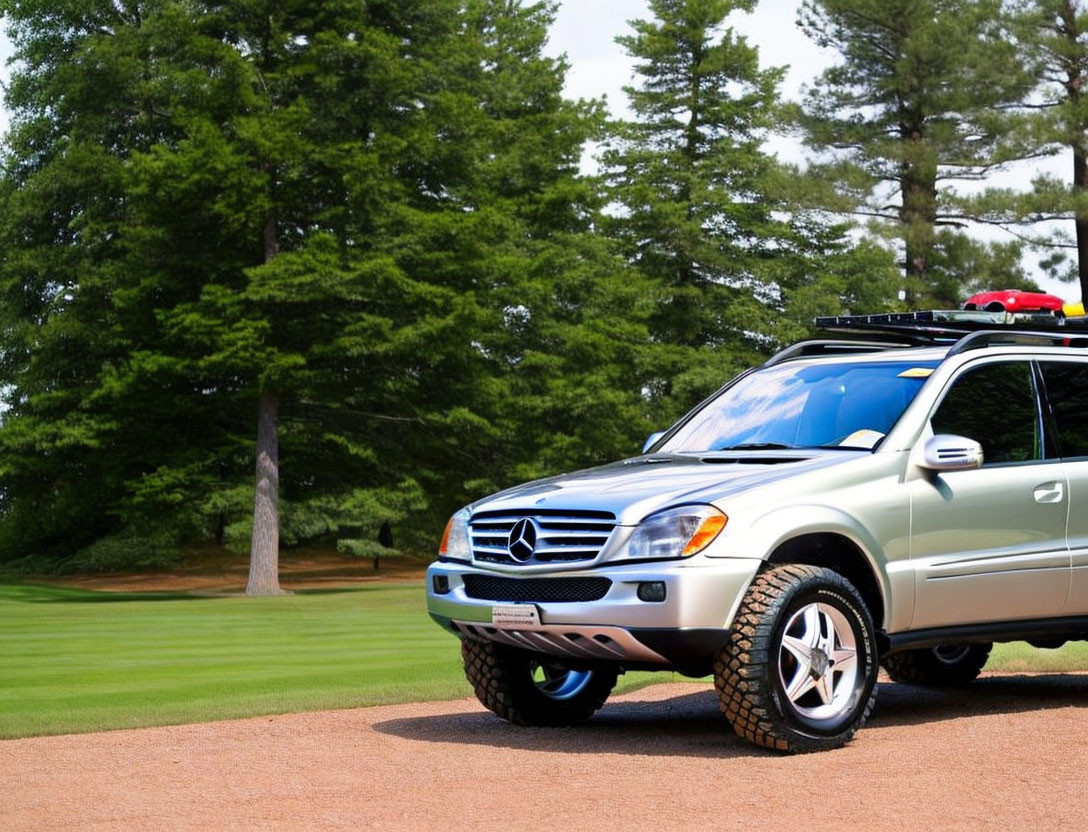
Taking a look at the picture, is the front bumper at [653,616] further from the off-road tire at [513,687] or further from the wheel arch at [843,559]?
the off-road tire at [513,687]

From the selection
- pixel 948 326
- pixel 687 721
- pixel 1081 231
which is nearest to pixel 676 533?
pixel 687 721

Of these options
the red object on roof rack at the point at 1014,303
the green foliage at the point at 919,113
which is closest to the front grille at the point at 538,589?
the red object on roof rack at the point at 1014,303

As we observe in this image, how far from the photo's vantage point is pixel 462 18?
1903 inches

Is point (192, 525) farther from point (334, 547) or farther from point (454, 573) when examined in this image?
point (454, 573)

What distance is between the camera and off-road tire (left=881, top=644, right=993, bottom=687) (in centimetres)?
1106

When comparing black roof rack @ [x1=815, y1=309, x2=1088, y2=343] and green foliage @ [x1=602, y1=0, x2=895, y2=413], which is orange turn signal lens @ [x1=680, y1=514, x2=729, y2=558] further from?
green foliage @ [x1=602, y1=0, x2=895, y2=413]

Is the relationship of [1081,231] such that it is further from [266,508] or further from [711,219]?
[266,508]

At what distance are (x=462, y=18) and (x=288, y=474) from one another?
14.7m

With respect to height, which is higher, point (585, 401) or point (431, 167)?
point (431, 167)

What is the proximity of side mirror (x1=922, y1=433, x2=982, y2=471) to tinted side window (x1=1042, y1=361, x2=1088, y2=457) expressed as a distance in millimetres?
1151

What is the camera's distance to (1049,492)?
29.8 feet

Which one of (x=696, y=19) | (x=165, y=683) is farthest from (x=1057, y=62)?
(x=165, y=683)

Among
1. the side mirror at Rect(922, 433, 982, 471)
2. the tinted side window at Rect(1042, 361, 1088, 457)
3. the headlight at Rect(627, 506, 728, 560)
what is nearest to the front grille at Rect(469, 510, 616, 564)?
the headlight at Rect(627, 506, 728, 560)

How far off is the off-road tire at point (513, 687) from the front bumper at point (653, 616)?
3.02 ft
